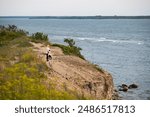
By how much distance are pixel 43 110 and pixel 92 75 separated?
53.6ft

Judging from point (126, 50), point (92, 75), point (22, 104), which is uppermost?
point (22, 104)

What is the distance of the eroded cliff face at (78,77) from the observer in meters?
23.2

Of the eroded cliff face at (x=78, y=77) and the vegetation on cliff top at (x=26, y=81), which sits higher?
the vegetation on cliff top at (x=26, y=81)

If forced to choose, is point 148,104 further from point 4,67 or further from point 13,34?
point 13,34

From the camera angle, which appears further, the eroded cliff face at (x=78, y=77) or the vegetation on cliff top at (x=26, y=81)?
the eroded cliff face at (x=78, y=77)

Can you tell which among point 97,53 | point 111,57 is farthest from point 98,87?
point 97,53

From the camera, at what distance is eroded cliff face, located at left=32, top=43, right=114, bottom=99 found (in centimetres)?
2324

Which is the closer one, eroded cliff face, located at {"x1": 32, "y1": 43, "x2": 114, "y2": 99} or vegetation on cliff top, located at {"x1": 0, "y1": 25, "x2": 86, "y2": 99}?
vegetation on cliff top, located at {"x1": 0, "y1": 25, "x2": 86, "y2": 99}

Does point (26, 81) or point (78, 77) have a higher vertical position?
point (26, 81)

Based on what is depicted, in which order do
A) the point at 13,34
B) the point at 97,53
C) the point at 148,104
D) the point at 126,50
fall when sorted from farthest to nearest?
1. the point at 126,50
2. the point at 97,53
3. the point at 13,34
4. the point at 148,104

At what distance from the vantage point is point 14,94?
16922mm

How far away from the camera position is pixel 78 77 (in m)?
25.8

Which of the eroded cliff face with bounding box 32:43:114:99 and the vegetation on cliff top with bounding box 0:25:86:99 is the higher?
the vegetation on cliff top with bounding box 0:25:86:99

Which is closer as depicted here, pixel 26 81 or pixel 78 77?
pixel 26 81
